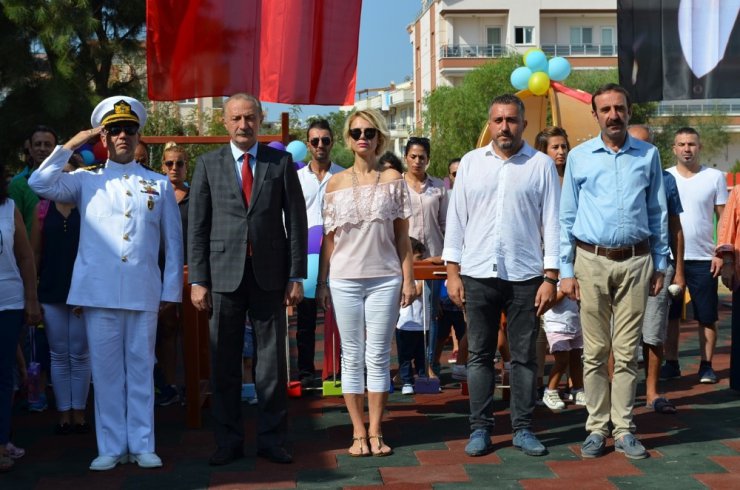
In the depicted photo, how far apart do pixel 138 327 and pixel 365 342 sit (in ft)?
4.54

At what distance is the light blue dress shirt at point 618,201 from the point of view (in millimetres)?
6680

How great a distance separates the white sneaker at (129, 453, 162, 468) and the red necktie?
62.7 inches

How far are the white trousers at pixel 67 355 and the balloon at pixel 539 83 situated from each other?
7.81m

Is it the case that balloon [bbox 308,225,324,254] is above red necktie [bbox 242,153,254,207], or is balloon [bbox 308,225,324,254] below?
below

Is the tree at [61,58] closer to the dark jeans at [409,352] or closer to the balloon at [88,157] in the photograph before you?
the balloon at [88,157]

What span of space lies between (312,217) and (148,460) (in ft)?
10.6

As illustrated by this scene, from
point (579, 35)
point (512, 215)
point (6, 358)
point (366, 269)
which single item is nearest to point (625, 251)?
point (512, 215)

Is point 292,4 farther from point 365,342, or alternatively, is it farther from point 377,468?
point 377,468

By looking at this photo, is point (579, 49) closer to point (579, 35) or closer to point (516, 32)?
point (579, 35)

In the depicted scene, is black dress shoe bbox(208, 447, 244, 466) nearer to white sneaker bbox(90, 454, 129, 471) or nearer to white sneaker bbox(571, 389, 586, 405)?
white sneaker bbox(90, 454, 129, 471)

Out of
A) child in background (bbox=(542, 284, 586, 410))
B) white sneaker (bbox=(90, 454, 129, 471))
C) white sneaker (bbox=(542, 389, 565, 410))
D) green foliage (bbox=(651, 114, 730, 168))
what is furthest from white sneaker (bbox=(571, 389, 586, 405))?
green foliage (bbox=(651, 114, 730, 168))

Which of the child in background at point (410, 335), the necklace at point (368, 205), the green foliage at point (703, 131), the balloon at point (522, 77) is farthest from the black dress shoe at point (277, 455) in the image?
the green foliage at point (703, 131)

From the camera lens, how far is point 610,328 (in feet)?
22.7

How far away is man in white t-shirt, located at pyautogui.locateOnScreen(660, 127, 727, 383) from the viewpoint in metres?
9.57
